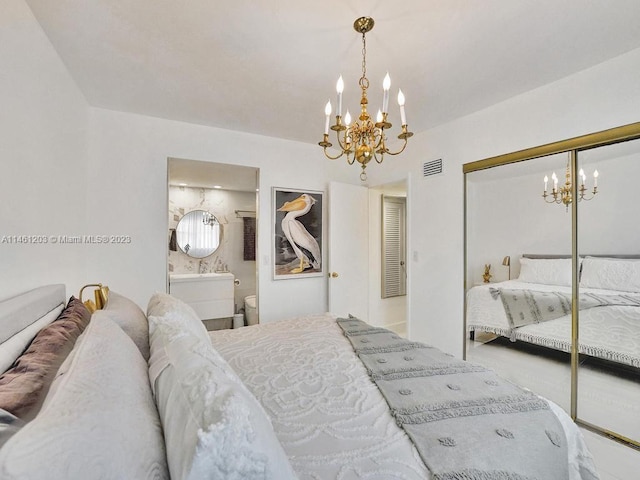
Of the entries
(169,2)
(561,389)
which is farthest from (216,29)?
(561,389)

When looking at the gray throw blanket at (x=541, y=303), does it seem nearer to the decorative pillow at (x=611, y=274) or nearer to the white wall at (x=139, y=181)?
the decorative pillow at (x=611, y=274)

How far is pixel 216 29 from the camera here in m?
1.68

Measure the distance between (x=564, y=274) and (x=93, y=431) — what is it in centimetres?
279

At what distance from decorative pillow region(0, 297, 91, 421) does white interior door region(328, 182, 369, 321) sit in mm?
2663

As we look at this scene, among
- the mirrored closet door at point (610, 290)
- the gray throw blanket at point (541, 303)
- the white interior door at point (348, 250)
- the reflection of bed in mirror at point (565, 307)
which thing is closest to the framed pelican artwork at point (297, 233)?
the white interior door at point (348, 250)

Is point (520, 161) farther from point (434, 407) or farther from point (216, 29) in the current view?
point (216, 29)

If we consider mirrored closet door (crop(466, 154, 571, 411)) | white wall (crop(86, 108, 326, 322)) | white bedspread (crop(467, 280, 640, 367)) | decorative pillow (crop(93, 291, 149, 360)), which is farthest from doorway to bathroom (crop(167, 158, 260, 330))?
white bedspread (crop(467, 280, 640, 367))

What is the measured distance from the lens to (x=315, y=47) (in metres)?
1.84

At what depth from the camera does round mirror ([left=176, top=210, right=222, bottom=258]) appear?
4.44 meters

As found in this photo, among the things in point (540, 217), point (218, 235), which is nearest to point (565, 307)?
point (540, 217)

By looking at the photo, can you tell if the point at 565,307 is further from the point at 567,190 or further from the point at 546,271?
the point at 567,190

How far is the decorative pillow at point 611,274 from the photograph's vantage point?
6.30ft

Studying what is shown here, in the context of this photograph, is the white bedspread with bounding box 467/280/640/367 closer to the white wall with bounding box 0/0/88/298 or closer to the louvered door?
the louvered door

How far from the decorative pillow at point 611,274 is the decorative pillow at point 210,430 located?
2453mm
